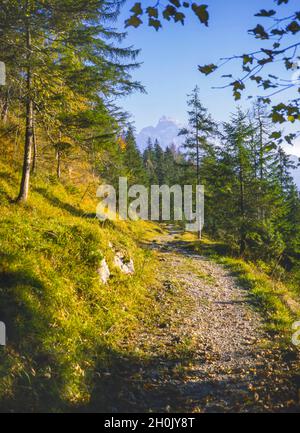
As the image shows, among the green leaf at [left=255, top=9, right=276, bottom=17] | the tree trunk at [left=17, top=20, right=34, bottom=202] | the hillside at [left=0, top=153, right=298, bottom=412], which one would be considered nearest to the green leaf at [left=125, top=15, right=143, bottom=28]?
the green leaf at [left=255, top=9, right=276, bottom=17]

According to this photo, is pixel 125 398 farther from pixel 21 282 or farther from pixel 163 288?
pixel 163 288

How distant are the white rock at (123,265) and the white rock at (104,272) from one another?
95cm

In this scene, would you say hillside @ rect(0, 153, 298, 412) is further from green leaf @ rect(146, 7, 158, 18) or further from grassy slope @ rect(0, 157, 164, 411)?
green leaf @ rect(146, 7, 158, 18)

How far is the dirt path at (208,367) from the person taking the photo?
20.6 ft

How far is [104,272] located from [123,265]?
6.14 feet

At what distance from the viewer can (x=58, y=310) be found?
8.30 meters

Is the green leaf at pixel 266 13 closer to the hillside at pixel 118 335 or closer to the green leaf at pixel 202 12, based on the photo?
the green leaf at pixel 202 12

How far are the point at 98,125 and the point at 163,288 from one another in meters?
8.28

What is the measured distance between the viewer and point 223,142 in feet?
88.3

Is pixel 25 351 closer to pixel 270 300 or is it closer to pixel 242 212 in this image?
pixel 270 300

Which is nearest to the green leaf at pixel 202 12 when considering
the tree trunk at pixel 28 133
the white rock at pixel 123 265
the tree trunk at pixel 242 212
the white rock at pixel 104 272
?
the white rock at pixel 104 272

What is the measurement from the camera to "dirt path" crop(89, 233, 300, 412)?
20.6ft

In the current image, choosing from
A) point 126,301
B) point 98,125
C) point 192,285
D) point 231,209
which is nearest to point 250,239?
point 231,209

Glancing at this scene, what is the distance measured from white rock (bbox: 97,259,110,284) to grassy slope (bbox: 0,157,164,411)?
0.26 meters
